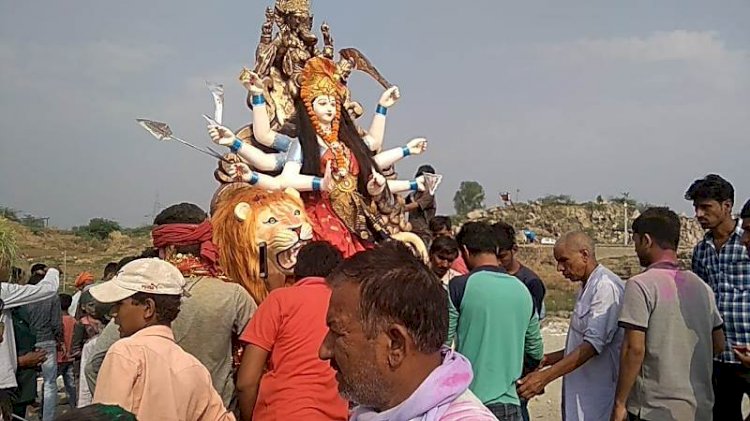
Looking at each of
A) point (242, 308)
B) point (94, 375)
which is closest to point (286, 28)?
point (242, 308)

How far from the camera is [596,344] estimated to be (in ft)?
14.2

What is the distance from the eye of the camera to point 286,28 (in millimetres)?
6957

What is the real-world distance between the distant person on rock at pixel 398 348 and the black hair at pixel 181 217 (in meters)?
2.30

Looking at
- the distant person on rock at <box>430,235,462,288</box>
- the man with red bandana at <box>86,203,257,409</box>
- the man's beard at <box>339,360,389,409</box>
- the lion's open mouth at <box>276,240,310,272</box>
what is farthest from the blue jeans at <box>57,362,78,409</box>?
the man's beard at <box>339,360,389,409</box>

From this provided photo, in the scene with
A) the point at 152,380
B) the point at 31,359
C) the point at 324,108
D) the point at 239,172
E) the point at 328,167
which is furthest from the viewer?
the point at 324,108

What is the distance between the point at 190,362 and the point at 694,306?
249 centimetres

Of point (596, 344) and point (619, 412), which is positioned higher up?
point (596, 344)

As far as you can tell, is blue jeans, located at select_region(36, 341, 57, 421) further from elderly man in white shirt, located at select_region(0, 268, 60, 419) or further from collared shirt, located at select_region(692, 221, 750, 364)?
collared shirt, located at select_region(692, 221, 750, 364)

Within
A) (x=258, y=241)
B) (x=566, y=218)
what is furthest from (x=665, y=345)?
(x=566, y=218)

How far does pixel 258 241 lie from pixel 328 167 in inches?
61.4

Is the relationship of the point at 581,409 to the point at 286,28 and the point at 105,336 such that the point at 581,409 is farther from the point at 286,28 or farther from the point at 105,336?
the point at 286,28

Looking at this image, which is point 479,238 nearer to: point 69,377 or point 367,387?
point 367,387

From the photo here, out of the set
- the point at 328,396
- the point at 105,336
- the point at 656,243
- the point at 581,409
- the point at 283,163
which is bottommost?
the point at 581,409

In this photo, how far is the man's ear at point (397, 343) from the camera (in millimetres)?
1914
